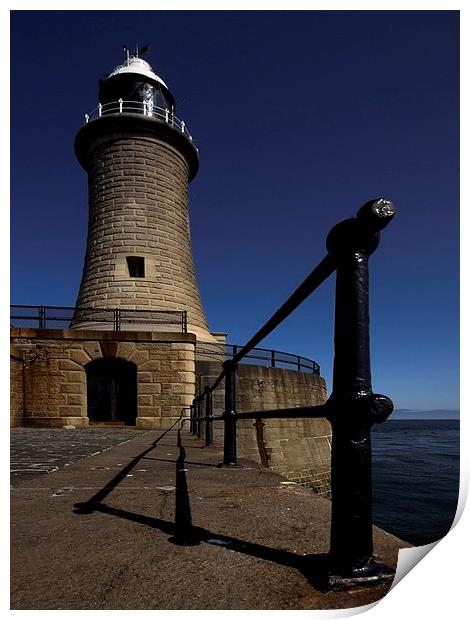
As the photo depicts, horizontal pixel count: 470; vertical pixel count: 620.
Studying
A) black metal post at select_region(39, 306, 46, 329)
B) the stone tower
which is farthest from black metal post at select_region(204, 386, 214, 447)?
the stone tower

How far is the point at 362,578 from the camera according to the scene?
100cm

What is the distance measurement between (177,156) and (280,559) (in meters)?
16.9

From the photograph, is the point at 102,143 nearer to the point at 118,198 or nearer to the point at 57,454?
the point at 118,198

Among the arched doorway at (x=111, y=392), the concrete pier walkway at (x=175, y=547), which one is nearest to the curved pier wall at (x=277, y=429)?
the arched doorway at (x=111, y=392)

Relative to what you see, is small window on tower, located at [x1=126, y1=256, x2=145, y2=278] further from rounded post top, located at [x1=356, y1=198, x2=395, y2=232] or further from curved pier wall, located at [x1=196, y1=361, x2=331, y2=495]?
rounded post top, located at [x1=356, y1=198, x2=395, y2=232]

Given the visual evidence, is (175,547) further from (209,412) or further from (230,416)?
(209,412)

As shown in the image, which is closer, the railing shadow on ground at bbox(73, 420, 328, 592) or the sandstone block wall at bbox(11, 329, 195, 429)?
the railing shadow on ground at bbox(73, 420, 328, 592)

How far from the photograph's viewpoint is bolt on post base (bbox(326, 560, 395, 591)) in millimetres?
975

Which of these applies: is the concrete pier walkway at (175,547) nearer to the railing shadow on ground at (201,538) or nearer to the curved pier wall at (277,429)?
the railing shadow on ground at (201,538)

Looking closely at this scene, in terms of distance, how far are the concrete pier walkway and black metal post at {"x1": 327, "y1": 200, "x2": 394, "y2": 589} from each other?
0.25ft

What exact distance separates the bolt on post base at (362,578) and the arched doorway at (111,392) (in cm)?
1029

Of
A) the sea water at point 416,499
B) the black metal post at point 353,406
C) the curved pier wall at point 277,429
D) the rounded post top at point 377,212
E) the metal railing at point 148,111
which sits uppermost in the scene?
the metal railing at point 148,111

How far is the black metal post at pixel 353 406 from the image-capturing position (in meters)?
1.00
